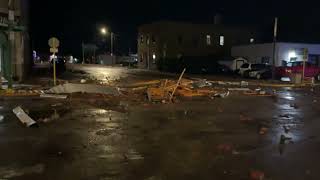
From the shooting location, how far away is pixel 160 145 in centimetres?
1070

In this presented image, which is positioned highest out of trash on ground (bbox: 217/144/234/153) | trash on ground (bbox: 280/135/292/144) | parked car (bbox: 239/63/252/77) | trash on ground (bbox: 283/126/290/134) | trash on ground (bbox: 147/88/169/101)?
parked car (bbox: 239/63/252/77)

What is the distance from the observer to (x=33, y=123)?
13.5 metres

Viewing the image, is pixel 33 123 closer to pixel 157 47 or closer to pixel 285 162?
pixel 285 162

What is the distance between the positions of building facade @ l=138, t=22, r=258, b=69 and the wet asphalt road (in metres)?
56.5

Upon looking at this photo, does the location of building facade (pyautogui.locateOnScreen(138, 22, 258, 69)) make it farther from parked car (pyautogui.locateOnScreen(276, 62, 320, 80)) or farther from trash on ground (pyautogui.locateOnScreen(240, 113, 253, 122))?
trash on ground (pyautogui.locateOnScreen(240, 113, 253, 122))

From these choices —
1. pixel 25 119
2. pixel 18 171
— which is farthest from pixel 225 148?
pixel 25 119

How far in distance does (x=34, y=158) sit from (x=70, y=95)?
1391 centimetres

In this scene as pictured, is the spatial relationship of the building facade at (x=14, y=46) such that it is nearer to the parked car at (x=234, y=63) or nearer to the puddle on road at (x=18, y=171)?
the puddle on road at (x=18, y=171)

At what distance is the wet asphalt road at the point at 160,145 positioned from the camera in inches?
326

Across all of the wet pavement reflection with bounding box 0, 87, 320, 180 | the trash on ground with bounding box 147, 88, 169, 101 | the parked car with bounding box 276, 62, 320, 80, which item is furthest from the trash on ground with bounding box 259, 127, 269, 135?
the parked car with bounding box 276, 62, 320, 80

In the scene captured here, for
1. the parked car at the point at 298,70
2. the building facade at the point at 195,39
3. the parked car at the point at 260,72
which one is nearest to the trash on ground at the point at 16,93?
the parked car at the point at 298,70

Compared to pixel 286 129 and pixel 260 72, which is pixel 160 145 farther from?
pixel 260 72

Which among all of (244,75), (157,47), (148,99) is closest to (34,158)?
(148,99)

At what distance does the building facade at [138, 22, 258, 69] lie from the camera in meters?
74.6
